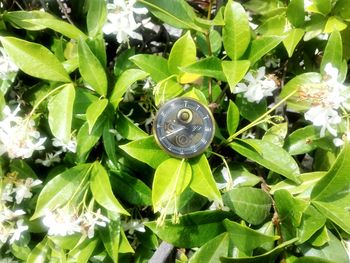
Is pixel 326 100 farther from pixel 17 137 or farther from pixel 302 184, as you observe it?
pixel 17 137

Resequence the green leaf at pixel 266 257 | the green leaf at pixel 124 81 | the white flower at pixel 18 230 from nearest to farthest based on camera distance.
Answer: the green leaf at pixel 266 257
the green leaf at pixel 124 81
the white flower at pixel 18 230

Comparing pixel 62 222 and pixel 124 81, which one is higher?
pixel 124 81

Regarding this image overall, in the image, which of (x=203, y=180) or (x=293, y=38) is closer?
(x=203, y=180)

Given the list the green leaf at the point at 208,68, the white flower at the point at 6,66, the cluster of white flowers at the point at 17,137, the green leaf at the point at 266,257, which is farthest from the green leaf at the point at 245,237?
the white flower at the point at 6,66

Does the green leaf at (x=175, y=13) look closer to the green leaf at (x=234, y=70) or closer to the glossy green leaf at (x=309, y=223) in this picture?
the green leaf at (x=234, y=70)

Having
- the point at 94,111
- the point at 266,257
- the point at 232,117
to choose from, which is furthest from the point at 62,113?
the point at 266,257

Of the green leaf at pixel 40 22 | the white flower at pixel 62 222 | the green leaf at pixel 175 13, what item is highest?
the green leaf at pixel 175 13
